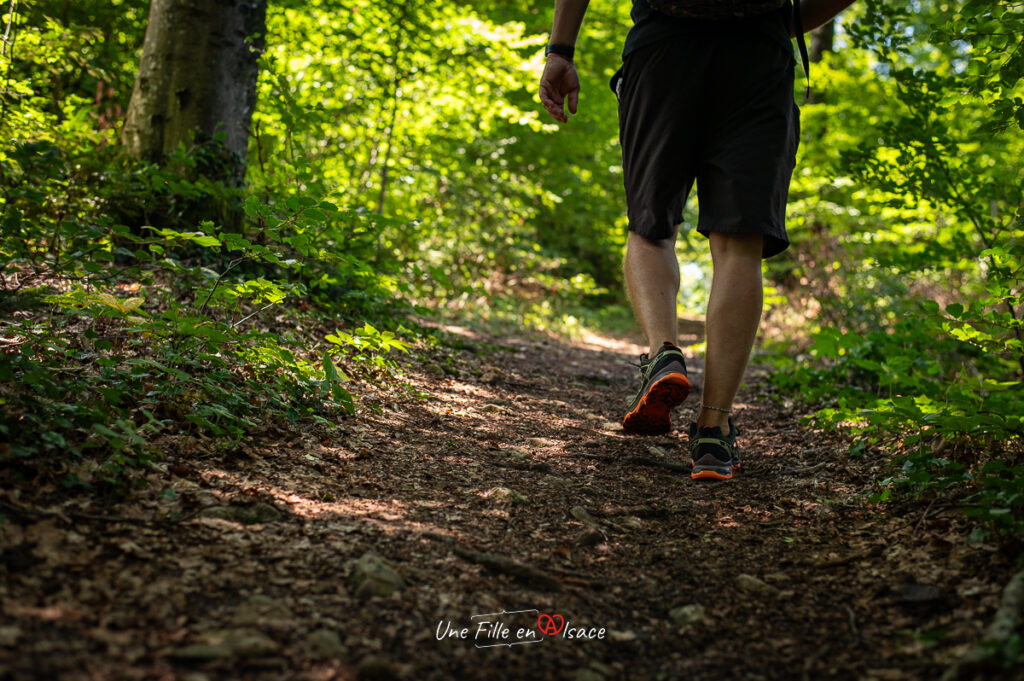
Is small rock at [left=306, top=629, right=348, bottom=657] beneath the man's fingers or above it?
beneath

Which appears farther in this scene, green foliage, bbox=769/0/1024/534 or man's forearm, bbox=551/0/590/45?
man's forearm, bbox=551/0/590/45

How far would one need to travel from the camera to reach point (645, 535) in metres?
1.82

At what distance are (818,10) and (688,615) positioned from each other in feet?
6.91

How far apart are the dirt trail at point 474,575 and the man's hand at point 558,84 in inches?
52.1

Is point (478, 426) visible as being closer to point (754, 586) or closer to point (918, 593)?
point (754, 586)

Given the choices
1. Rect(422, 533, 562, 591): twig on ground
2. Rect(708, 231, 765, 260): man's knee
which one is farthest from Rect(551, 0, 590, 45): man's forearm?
Rect(422, 533, 562, 591): twig on ground

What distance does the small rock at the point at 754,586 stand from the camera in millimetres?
1489

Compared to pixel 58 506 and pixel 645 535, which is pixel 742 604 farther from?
pixel 58 506

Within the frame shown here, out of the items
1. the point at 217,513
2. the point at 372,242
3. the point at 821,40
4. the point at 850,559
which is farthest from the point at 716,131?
the point at 821,40

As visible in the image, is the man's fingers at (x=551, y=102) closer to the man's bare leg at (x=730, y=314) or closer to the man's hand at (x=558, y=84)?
→ the man's hand at (x=558, y=84)

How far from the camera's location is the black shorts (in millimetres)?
2219

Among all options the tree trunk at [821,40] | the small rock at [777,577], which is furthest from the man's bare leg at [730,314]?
the tree trunk at [821,40]

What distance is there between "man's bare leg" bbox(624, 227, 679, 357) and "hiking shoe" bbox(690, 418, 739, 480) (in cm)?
35

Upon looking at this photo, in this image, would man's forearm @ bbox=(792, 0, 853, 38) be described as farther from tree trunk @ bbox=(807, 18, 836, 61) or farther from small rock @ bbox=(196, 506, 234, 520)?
tree trunk @ bbox=(807, 18, 836, 61)
